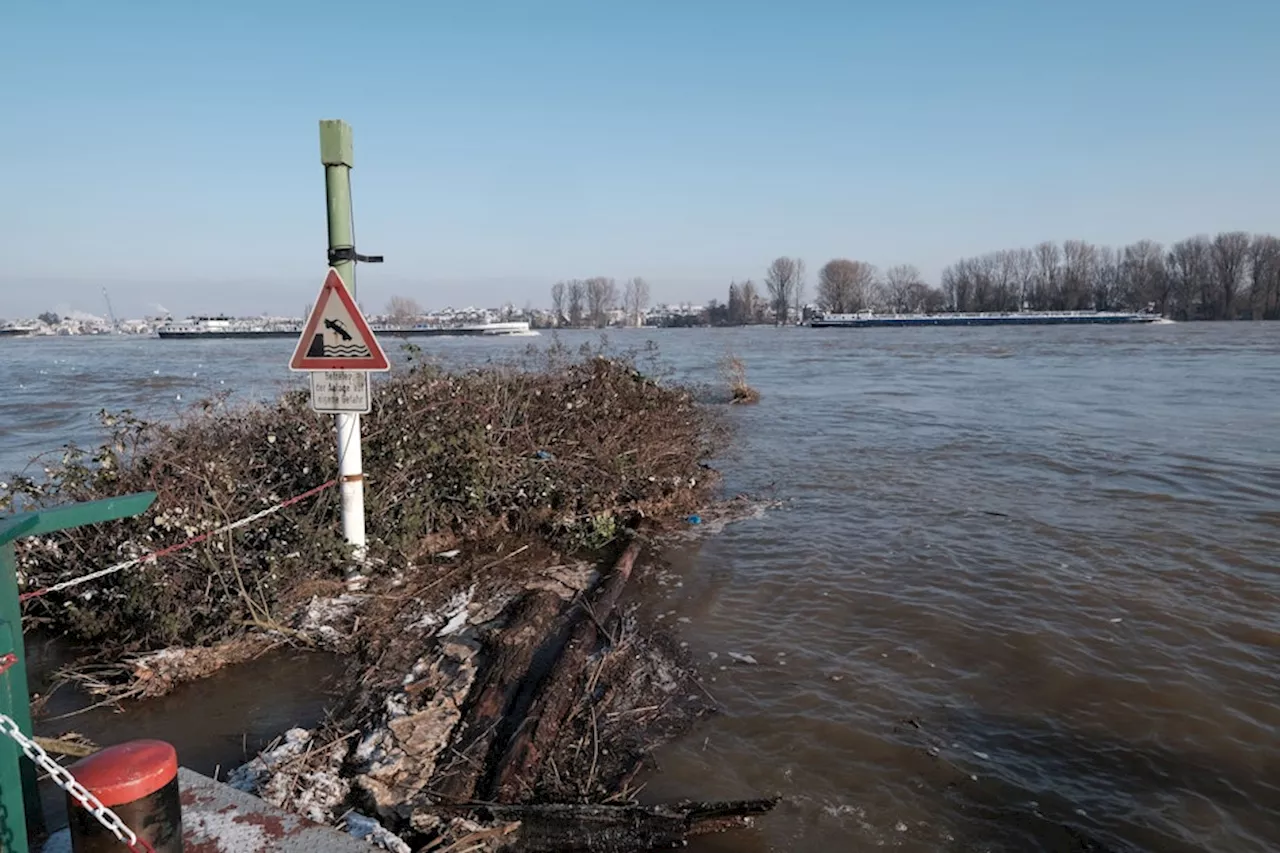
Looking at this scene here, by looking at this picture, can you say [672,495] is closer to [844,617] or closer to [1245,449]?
[844,617]

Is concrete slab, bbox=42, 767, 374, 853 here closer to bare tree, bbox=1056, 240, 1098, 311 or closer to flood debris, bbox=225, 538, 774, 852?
flood debris, bbox=225, 538, 774, 852

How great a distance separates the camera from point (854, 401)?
2298cm

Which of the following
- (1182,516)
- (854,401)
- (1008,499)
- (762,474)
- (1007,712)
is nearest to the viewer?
(1007,712)

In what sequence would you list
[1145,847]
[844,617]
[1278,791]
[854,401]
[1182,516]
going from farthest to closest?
[854,401] < [1182,516] < [844,617] < [1278,791] < [1145,847]

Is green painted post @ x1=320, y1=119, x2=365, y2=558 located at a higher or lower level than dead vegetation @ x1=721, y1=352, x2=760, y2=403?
higher

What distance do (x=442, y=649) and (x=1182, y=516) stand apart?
911 centimetres

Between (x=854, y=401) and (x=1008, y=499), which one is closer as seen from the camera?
(x=1008, y=499)

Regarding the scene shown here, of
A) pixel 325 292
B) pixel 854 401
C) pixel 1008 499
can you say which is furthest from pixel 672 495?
pixel 854 401

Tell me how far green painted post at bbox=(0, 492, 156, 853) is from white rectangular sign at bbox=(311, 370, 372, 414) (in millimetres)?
2677

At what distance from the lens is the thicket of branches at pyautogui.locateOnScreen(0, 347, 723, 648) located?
548 centimetres

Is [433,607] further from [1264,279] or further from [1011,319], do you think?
[1264,279]

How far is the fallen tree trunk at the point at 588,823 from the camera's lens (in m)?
3.54

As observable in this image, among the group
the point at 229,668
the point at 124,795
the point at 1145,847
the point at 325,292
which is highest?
the point at 325,292

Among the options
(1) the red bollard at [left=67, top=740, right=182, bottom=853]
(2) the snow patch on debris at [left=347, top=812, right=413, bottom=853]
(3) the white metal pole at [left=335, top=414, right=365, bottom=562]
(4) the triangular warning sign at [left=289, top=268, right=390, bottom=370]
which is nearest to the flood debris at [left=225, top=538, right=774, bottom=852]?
(2) the snow patch on debris at [left=347, top=812, right=413, bottom=853]
